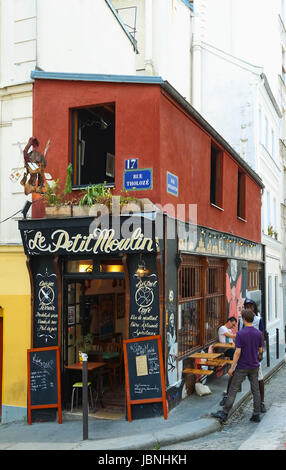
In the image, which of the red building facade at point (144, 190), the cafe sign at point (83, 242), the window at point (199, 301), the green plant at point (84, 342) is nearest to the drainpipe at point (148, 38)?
the red building facade at point (144, 190)

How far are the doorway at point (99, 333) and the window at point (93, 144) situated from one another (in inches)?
86.5

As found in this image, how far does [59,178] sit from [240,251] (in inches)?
266

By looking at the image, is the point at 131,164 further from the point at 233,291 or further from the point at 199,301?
the point at 233,291

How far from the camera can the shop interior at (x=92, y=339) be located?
9312 mm

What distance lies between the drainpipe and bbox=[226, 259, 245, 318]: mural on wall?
7.89 meters

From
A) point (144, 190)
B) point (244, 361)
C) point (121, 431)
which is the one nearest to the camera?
point (121, 431)

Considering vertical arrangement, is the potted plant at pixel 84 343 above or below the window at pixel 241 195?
below

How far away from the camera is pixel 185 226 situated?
9.65 m

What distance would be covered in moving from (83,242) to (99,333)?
3794 mm

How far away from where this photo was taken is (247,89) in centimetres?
1902

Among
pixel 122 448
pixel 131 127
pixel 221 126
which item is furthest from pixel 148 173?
pixel 221 126

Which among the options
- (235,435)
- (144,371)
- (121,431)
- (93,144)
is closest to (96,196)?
(93,144)

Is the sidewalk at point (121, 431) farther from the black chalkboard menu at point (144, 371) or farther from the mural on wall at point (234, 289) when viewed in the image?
the mural on wall at point (234, 289)

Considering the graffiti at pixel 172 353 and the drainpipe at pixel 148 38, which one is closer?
the graffiti at pixel 172 353
